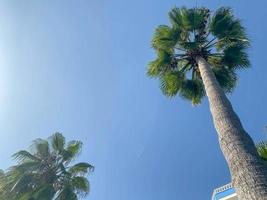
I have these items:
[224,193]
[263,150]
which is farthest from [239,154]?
[224,193]

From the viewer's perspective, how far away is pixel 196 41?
43.3ft

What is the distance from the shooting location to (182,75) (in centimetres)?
1420

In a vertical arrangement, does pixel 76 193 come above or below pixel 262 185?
above

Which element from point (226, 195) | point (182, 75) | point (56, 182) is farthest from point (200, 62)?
point (226, 195)

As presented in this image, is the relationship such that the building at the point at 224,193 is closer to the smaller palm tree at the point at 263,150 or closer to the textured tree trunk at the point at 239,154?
the smaller palm tree at the point at 263,150

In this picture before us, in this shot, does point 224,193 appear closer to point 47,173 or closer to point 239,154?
point 47,173

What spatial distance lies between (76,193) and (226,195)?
9.79m

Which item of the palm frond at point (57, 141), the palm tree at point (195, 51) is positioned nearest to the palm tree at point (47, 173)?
the palm frond at point (57, 141)

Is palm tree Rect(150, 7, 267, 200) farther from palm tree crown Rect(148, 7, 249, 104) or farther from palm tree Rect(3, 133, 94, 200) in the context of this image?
palm tree Rect(3, 133, 94, 200)

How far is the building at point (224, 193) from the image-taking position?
830 inches

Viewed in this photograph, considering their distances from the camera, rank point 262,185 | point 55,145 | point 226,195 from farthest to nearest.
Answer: point 226,195 < point 55,145 < point 262,185

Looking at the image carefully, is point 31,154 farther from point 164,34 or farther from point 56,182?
point 164,34

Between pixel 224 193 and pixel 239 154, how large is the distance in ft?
53.7

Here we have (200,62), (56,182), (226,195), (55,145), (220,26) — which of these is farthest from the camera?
(226,195)
